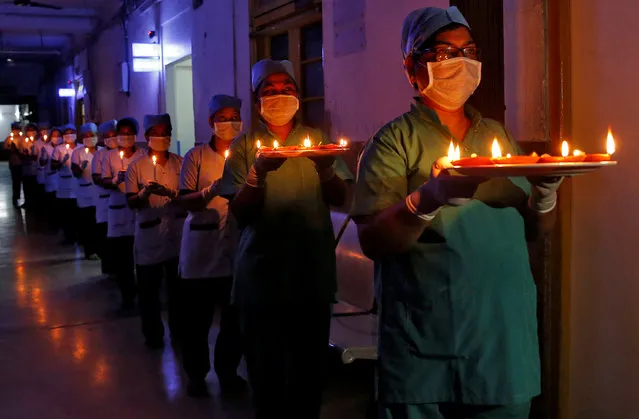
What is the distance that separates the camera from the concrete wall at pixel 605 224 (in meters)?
3.49

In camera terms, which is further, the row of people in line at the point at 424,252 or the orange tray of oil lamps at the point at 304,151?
the orange tray of oil lamps at the point at 304,151

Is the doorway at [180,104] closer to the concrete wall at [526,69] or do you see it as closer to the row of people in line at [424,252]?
the row of people in line at [424,252]

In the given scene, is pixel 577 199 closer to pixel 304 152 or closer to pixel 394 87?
pixel 304 152

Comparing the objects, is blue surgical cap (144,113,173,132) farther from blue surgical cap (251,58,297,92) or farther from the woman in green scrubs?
the woman in green scrubs

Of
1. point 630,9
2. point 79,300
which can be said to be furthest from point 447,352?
point 79,300

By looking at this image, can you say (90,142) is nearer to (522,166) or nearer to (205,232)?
(205,232)

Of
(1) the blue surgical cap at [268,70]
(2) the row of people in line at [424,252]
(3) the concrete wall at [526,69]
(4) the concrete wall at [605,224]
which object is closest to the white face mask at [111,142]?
(1) the blue surgical cap at [268,70]

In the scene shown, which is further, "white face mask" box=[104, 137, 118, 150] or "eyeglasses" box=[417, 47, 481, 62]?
"white face mask" box=[104, 137, 118, 150]

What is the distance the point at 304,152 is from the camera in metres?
3.21

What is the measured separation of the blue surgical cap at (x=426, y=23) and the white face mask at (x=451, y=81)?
0.10m

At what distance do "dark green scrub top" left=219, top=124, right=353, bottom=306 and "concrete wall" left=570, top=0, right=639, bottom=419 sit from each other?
1.23 meters

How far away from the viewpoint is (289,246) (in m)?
3.86

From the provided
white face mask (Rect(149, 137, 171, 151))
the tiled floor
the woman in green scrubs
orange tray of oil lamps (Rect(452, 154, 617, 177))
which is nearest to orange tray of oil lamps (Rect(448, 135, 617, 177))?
orange tray of oil lamps (Rect(452, 154, 617, 177))

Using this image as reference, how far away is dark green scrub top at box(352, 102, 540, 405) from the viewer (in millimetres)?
2336
